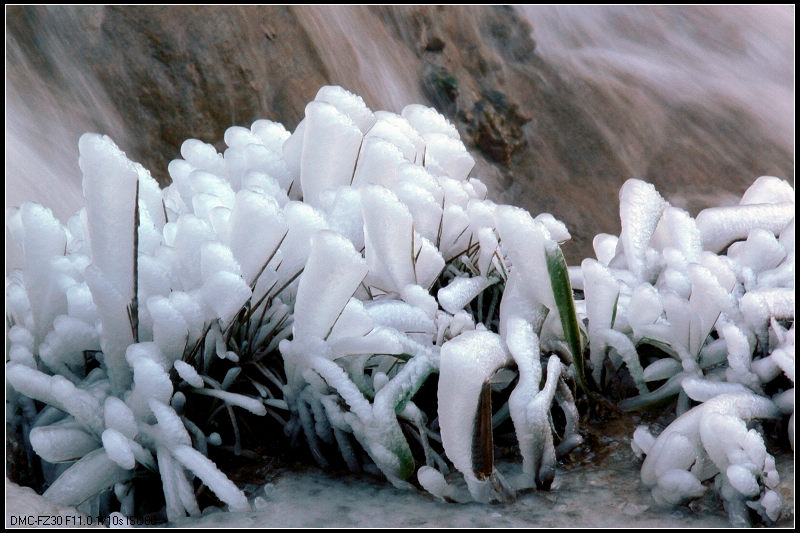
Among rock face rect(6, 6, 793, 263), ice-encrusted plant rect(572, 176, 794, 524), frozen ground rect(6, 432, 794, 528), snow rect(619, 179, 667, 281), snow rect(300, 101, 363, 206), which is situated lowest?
frozen ground rect(6, 432, 794, 528)

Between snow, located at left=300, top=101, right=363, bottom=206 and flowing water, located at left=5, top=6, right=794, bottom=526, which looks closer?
snow, located at left=300, top=101, right=363, bottom=206

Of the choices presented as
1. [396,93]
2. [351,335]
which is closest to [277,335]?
[351,335]

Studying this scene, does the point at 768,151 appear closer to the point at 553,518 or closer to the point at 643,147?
the point at 643,147

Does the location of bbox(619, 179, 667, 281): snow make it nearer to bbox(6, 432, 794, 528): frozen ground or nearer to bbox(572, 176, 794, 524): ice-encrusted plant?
bbox(572, 176, 794, 524): ice-encrusted plant

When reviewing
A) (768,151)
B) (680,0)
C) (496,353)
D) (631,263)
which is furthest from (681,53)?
(496,353)

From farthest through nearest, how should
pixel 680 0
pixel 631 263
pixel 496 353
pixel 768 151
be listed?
1. pixel 680 0
2. pixel 768 151
3. pixel 631 263
4. pixel 496 353

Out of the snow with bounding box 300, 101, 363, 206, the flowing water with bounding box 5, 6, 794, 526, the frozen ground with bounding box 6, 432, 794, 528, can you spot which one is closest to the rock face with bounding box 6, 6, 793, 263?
the flowing water with bounding box 5, 6, 794, 526
